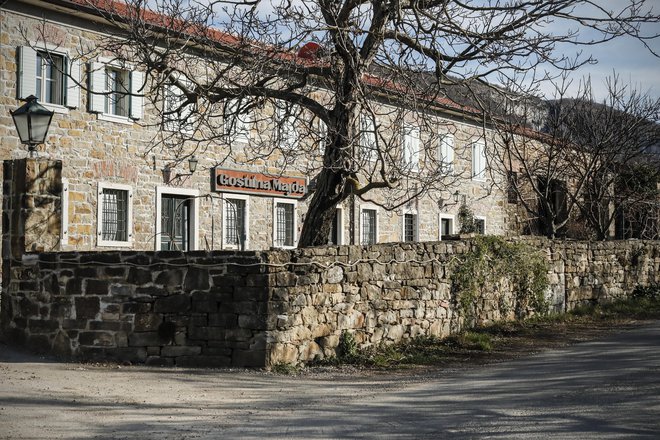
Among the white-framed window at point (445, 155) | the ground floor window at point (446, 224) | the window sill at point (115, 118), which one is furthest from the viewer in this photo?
the ground floor window at point (446, 224)

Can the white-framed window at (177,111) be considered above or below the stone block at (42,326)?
above

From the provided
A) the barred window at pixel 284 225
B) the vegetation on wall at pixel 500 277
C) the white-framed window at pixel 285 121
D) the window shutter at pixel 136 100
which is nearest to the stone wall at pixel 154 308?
the white-framed window at pixel 285 121

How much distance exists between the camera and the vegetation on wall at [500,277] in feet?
46.5

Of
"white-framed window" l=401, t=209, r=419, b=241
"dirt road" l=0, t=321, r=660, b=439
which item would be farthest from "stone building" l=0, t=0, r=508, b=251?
"dirt road" l=0, t=321, r=660, b=439

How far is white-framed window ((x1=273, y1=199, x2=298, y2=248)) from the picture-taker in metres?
23.4

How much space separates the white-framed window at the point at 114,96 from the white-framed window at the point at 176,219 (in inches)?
76.7

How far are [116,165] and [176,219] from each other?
7.51ft

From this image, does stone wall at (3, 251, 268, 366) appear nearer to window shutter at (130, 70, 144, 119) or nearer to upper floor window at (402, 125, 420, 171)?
upper floor window at (402, 125, 420, 171)

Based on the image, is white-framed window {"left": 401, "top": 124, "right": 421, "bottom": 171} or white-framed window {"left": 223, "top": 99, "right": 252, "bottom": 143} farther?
white-framed window {"left": 401, "top": 124, "right": 421, "bottom": 171}

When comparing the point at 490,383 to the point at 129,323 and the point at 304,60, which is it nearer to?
the point at 129,323

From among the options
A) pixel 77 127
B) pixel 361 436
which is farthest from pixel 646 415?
pixel 77 127

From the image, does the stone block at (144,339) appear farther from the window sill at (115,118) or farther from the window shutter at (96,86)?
the window sill at (115,118)

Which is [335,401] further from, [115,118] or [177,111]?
[115,118]

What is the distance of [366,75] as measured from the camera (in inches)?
539
